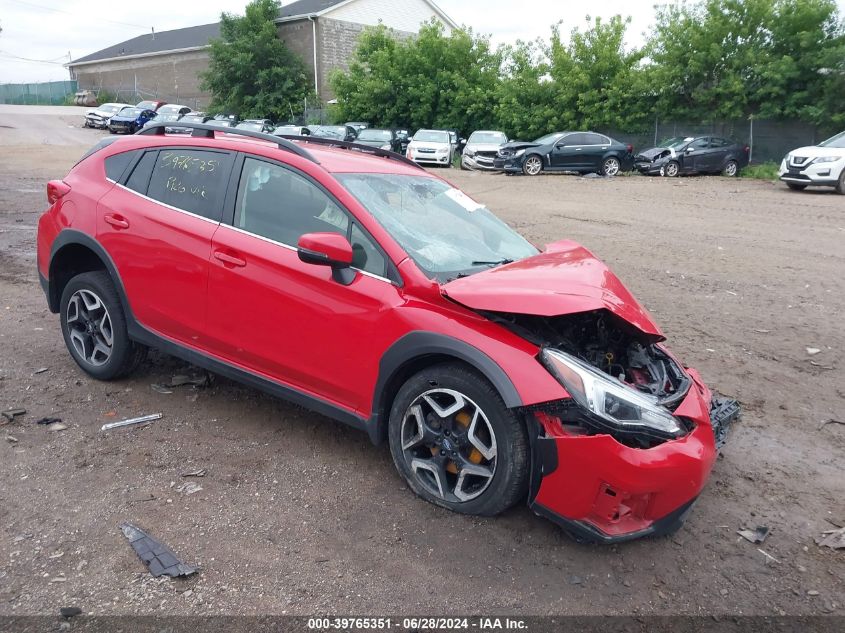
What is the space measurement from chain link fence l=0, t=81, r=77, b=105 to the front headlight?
242 ft

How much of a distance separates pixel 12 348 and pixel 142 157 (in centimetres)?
208

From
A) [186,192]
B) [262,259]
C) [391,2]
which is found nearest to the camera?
[262,259]

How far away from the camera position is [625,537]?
2.88 metres

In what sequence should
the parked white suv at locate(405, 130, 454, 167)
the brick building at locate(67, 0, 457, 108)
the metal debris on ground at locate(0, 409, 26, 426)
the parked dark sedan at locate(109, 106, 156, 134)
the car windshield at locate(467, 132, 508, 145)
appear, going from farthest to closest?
1. the brick building at locate(67, 0, 457, 108)
2. the parked dark sedan at locate(109, 106, 156, 134)
3. the parked white suv at locate(405, 130, 454, 167)
4. the car windshield at locate(467, 132, 508, 145)
5. the metal debris on ground at locate(0, 409, 26, 426)

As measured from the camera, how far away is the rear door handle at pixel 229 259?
12.4ft

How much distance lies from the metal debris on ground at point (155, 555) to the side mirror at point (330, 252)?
1.47m

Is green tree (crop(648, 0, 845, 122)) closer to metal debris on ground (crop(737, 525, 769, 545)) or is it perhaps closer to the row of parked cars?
the row of parked cars

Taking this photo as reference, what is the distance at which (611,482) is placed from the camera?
9.16 feet

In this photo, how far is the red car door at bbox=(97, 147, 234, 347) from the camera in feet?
13.2

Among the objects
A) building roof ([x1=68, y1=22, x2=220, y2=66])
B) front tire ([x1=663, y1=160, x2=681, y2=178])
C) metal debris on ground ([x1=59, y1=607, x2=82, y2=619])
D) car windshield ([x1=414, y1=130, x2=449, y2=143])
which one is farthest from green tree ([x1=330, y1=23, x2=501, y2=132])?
metal debris on ground ([x1=59, y1=607, x2=82, y2=619])

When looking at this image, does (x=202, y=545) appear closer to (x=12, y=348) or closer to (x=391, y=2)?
(x=12, y=348)

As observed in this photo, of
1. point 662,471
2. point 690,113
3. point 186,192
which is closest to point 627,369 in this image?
point 662,471

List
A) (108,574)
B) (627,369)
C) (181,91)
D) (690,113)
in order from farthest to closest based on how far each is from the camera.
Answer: (181,91), (690,113), (627,369), (108,574)

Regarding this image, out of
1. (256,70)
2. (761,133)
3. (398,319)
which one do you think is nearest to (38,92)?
(256,70)
